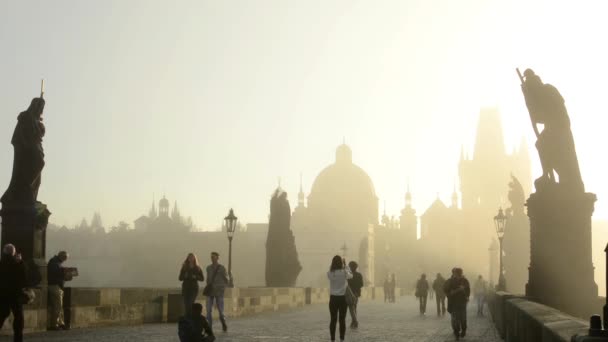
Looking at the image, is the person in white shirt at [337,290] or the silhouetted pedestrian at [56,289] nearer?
the person in white shirt at [337,290]

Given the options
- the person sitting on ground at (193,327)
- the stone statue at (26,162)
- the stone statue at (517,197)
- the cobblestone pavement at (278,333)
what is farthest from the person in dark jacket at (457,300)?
the stone statue at (517,197)

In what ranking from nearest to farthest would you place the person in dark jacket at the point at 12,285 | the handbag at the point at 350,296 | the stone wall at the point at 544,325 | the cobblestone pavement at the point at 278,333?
the stone wall at the point at 544,325
the person in dark jacket at the point at 12,285
the cobblestone pavement at the point at 278,333
the handbag at the point at 350,296

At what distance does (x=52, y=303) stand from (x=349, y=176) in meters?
115

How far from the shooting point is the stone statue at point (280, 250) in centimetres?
5150

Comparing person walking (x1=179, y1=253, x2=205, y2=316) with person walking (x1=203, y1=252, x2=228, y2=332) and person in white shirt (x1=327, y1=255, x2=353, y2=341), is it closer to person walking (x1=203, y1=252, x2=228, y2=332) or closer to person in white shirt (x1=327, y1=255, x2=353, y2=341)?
person walking (x1=203, y1=252, x2=228, y2=332)

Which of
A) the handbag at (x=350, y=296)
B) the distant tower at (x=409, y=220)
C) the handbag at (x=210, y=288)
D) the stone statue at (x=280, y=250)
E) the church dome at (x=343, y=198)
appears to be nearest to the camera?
the handbag at (x=210, y=288)

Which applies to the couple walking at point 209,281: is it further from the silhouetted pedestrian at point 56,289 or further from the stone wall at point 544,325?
the stone wall at point 544,325

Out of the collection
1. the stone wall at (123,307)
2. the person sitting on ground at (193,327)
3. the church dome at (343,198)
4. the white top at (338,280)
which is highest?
the church dome at (343,198)

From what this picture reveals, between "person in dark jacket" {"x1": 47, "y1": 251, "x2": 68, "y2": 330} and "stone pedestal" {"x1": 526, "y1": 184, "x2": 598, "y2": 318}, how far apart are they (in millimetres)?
7920

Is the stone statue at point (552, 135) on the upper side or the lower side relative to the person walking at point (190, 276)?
upper

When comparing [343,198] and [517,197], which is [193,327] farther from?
[343,198]

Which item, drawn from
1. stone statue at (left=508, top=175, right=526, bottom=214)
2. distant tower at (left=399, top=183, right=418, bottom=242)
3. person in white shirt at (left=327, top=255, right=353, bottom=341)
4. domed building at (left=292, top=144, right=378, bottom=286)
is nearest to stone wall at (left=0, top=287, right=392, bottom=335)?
person in white shirt at (left=327, top=255, right=353, bottom=341)

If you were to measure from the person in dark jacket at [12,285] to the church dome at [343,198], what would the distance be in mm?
112544

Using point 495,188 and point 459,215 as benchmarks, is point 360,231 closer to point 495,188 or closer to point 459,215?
point 459,215
